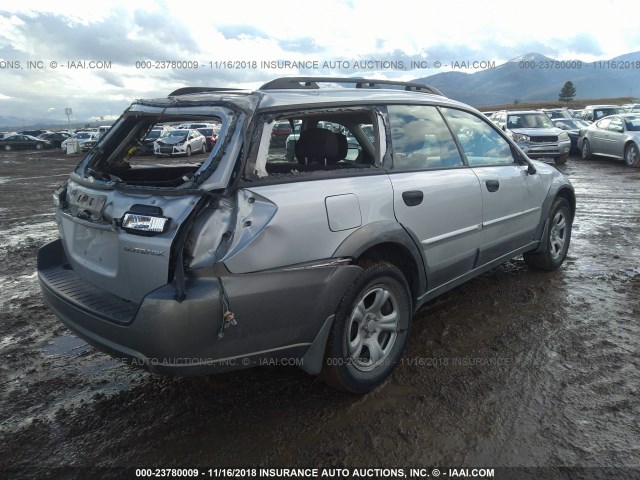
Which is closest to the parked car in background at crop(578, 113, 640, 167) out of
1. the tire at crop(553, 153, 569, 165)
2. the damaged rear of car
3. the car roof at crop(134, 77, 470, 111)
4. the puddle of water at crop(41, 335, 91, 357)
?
the tire at crop(553, 153, 569, 165)

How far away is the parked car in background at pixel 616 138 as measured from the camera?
14.3 m

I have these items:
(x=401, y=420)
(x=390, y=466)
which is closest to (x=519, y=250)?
(x=401, y=420)

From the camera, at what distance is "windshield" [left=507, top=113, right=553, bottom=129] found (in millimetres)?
15938

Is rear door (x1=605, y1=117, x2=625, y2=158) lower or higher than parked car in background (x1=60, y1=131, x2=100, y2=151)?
higher

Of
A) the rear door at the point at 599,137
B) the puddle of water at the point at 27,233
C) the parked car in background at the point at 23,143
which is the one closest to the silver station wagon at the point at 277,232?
the puddle of water at the point at 27,233

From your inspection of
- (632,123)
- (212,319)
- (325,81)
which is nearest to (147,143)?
(325,81)

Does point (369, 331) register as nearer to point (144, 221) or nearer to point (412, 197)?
point (412, 197)

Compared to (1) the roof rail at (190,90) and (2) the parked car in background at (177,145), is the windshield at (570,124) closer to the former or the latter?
(2) the parked car in background at (177,145)

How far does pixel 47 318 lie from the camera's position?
417 centimetres

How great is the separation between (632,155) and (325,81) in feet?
47.5

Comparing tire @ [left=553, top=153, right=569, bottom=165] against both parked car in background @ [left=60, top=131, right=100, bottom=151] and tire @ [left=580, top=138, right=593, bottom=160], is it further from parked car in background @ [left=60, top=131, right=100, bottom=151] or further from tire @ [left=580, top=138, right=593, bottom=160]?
parked car in background @ [left=60, top=131, right=100, bottom=151]

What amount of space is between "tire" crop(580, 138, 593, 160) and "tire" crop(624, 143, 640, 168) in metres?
2.17

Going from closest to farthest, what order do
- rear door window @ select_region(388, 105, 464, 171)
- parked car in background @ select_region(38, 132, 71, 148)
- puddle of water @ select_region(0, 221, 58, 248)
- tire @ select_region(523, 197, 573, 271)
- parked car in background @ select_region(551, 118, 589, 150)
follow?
rear door window @ select_region(388, 105, 464, 171)
tire @ select_region(523, 197, 573, 271)
puddle of water @ select_region(0, 221, 58, 248)
parked car in background @ select_region(551, 118, 589, 150)
parked car in background @ select_region(38, 132, 71, 148)

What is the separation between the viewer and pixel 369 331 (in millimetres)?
2904
